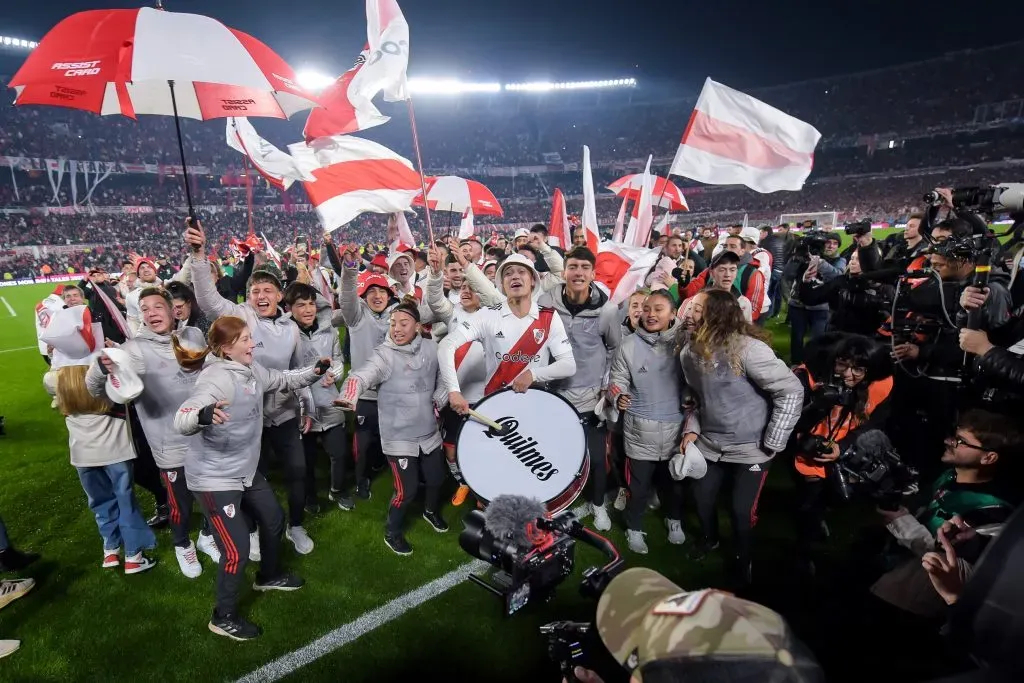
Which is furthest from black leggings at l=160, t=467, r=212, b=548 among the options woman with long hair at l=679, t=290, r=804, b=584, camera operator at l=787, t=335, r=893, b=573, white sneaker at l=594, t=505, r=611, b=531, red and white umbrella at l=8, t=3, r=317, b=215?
camera operator at l=787, t=335, r=893, b=573

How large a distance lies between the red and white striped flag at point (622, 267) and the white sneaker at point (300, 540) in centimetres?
→ 364

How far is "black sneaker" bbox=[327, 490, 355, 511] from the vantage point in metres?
4.95

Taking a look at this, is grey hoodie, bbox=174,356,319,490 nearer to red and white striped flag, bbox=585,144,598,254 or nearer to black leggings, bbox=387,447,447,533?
black leggings, bbox=387,447,447,533

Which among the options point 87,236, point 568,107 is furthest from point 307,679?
point 568,107

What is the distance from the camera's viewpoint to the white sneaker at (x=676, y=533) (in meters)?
4.21

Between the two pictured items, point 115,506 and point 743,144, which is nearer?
point 115,506

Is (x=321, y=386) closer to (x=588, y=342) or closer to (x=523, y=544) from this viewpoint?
(x=588, y=342)

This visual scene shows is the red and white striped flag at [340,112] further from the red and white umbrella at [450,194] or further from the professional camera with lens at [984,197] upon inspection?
the professional camera with lens at [984,197]

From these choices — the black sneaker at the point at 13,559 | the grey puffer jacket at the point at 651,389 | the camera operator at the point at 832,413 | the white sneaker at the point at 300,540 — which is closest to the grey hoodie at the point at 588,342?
the grey puffer jacket at the point at 651,389

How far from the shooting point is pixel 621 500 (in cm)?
478

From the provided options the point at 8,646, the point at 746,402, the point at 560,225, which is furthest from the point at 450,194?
the point at 8,646

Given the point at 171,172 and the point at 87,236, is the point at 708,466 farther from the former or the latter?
the point at 171,172

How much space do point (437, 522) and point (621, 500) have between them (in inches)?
64.6

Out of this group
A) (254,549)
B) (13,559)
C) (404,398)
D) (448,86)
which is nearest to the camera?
(13,559)
